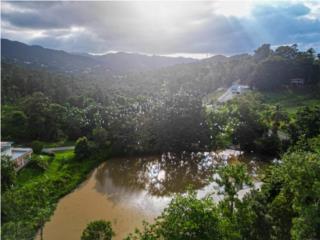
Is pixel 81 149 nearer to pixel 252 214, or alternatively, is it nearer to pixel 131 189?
pixel 131 189

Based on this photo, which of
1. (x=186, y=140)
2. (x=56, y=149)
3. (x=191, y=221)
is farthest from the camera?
(x=56, y=149)

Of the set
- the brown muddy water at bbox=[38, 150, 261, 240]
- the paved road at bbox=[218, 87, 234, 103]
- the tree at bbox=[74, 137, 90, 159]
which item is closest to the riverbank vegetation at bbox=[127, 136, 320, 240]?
the brown muddy water at bbox=[38, 150, 261, 240]

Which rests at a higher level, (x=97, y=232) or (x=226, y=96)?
(x=226, y=96)

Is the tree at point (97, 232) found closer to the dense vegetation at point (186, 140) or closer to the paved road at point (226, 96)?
the dense vegetation at point (186, 140)

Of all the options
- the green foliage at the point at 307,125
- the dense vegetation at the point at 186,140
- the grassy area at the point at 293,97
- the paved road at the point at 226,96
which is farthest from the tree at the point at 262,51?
the green foliage at the point at 307,125

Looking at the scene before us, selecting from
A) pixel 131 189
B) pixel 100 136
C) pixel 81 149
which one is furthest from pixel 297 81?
pixel 131 189

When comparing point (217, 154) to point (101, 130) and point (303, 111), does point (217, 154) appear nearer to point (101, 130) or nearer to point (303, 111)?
point (303, 111)
